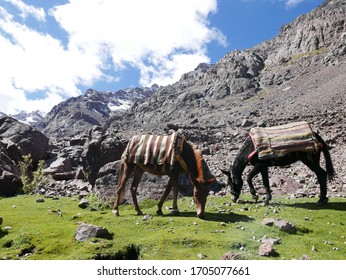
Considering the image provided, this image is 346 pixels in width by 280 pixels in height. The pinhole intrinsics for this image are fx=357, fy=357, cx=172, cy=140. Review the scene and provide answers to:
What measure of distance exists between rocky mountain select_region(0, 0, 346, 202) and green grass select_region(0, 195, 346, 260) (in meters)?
3.87

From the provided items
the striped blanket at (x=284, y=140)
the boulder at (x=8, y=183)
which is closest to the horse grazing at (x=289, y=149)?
the striped blanket at (x=284, y=140)

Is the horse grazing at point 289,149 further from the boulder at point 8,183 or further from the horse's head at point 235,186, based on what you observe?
the boulder at point 8,183

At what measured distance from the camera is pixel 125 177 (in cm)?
1322

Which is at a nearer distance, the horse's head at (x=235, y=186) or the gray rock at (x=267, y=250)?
the gray rock at (x=267, y=250)

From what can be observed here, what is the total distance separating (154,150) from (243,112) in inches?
2324

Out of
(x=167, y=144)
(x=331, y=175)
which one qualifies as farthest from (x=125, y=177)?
(x=331, y=175)

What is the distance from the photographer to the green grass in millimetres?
8641

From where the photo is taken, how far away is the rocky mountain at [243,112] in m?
21.0

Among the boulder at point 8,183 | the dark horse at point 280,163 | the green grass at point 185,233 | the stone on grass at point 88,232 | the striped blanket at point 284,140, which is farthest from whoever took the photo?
the boulder at point 8,183

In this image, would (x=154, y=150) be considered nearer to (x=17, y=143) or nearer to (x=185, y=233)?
(x=185, y=233)

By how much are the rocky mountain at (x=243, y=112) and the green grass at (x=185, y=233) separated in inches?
152

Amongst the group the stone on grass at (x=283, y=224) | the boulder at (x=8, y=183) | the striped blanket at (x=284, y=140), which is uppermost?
the striped blanket at (x=284, y=140)

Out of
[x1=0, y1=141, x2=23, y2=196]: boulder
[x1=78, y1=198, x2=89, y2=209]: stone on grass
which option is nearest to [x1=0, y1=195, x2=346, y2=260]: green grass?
[x1=78, y1=198, x2=89, y2=209]: stone on grass

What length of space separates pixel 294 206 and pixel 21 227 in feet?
31.7
